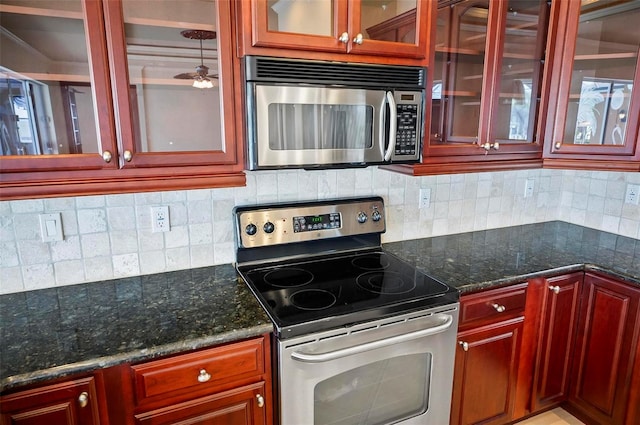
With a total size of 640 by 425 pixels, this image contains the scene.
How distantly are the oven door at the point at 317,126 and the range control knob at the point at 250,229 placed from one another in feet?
1.27

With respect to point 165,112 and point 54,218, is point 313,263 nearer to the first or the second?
point 165,112

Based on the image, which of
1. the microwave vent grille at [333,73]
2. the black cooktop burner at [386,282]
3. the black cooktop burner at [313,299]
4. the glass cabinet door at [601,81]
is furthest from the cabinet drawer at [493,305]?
the microwave vent grille at [333,73]

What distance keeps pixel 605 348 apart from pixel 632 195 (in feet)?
2.91

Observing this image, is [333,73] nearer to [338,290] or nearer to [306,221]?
[306,221]

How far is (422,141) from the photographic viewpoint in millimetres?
1653

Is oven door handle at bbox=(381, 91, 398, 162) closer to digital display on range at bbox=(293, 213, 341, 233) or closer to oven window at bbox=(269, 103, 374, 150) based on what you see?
oven window at bbox=(269, 103, 374, 150)

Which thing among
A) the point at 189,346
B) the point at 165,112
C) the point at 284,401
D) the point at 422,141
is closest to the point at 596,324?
the point at 422,141

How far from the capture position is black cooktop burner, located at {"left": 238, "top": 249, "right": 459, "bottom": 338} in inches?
52.6

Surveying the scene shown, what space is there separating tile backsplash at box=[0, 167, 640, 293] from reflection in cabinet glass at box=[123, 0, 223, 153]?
0.38m

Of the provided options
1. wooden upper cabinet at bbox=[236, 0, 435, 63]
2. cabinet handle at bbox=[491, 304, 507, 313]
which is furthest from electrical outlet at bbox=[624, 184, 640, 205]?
wooden upper cabinet at bbox=[236, 0, 435, 63]

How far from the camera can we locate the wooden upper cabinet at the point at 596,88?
183 cm

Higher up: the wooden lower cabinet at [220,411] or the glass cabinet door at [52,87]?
the glass cabinet door at [52,87]

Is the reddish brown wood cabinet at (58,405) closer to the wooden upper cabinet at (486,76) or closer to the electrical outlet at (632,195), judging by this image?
the wooden upper cabinet at (486,76)

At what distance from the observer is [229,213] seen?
1.77 metres
